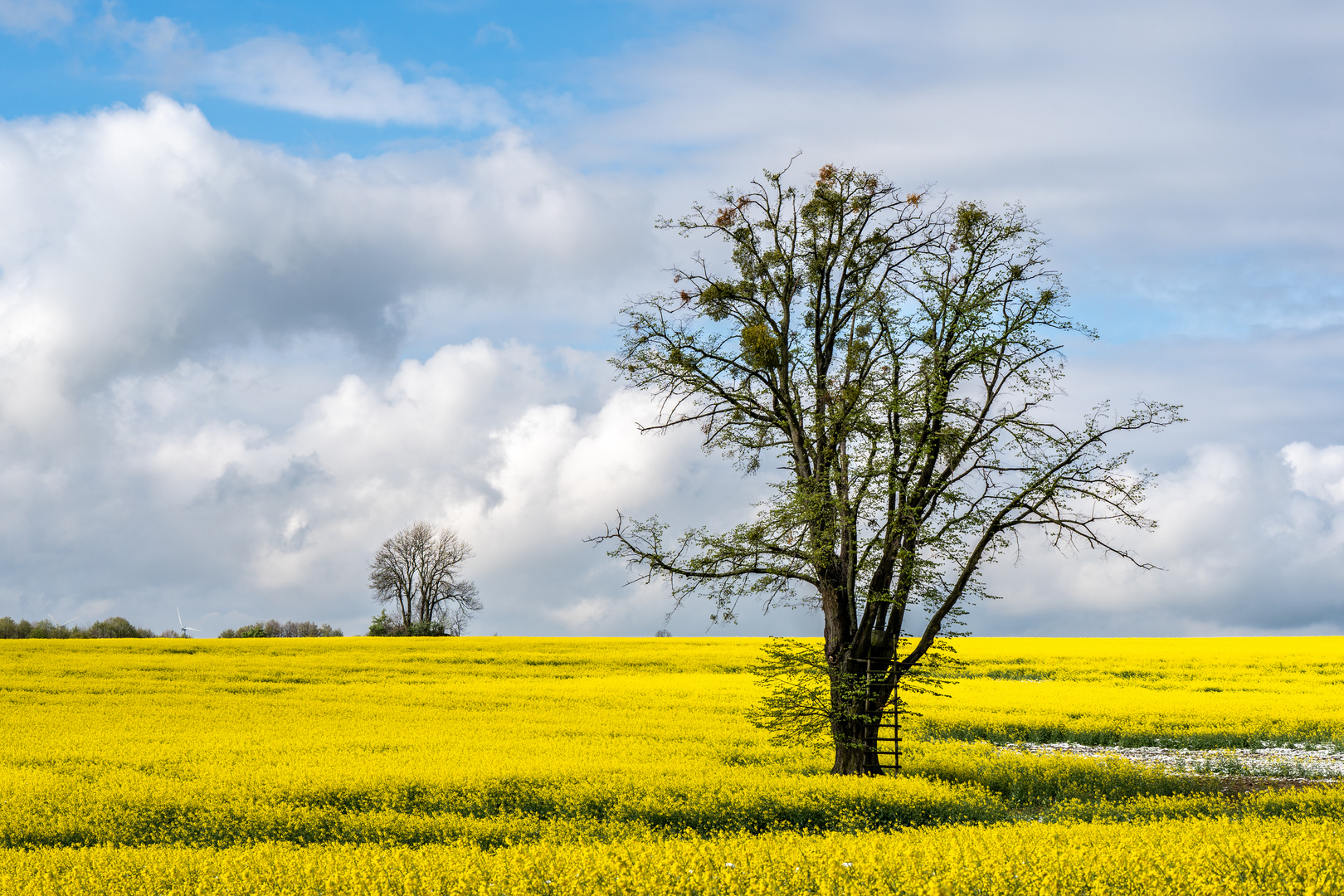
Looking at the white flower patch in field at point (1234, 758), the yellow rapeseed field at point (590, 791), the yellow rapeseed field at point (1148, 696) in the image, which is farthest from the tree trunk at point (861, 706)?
the yellow rapeseed field at point (1148, 696)

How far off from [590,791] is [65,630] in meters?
66.4

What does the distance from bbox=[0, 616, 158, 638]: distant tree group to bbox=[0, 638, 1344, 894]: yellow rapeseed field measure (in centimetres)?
3062

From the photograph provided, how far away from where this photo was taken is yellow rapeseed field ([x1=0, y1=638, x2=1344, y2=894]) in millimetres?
9375

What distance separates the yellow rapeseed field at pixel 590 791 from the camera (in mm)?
9375

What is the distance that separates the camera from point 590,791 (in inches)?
603

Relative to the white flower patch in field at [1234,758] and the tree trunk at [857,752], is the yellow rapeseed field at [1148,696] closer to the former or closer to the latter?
the white flower patch in field at [1234,758]

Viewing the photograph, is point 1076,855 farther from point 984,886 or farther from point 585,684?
point 585,684

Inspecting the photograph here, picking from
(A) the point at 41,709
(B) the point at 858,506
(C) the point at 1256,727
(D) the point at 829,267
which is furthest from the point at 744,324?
(A) the point at 41,709

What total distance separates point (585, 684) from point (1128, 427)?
913 inches

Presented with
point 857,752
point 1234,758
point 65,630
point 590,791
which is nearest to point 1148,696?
point 1234,758

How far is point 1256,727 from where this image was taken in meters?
27.1

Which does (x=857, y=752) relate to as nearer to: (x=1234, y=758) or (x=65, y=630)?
(x=1234, y=758)

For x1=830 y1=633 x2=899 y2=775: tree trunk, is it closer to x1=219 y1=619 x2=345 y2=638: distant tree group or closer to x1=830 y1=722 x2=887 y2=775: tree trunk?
x1=830 y1=722 x2=887 y2=775: tree trunk

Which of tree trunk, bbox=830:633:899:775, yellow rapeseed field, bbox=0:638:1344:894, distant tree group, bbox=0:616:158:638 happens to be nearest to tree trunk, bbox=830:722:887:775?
tree trunk, bbox=830:633:899:775
